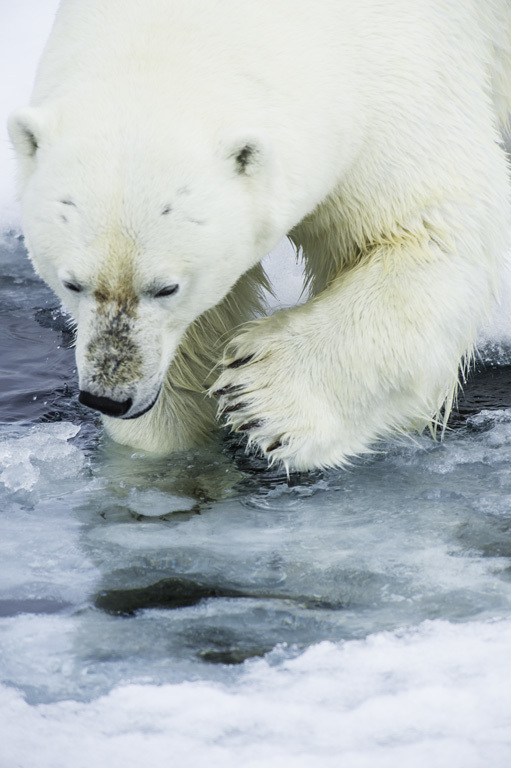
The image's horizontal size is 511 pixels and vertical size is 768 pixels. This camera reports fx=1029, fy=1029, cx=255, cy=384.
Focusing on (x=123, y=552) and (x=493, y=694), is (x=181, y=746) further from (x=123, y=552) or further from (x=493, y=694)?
(x=123, y=552)

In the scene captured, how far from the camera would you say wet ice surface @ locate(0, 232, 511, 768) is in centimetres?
189

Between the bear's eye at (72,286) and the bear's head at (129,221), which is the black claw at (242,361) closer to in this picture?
the bear's head at (129,221)

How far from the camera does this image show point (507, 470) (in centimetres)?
303

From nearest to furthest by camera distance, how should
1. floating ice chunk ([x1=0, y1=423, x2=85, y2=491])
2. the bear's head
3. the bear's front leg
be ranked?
the bear's head, the bear's front leg, floating ice chunk ([x1=0, y1=423, x2=85, y2=491])

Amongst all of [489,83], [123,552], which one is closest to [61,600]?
[123,552]

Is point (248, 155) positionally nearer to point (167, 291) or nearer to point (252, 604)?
point (167, 291)

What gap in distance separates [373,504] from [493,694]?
38.4 inches

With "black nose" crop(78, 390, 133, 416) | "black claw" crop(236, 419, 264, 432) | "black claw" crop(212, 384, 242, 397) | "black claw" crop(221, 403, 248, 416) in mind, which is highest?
"black nose" crop(78, 390, 133, 416)

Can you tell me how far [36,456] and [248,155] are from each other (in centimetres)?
136

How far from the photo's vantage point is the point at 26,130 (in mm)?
2340

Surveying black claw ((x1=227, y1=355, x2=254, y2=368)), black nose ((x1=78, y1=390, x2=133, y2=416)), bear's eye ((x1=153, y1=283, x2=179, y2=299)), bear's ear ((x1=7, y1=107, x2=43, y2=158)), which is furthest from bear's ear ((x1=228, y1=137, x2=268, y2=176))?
black claw ((x1=227, y1=355, x2=254, y2=368))

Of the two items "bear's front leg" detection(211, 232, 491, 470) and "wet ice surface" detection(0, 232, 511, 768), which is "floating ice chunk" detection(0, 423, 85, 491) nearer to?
"wet ice surface" detection(0, 232, 511, 768)

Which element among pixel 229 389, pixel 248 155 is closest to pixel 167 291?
pixel 248 155

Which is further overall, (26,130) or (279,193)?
(279,193)
